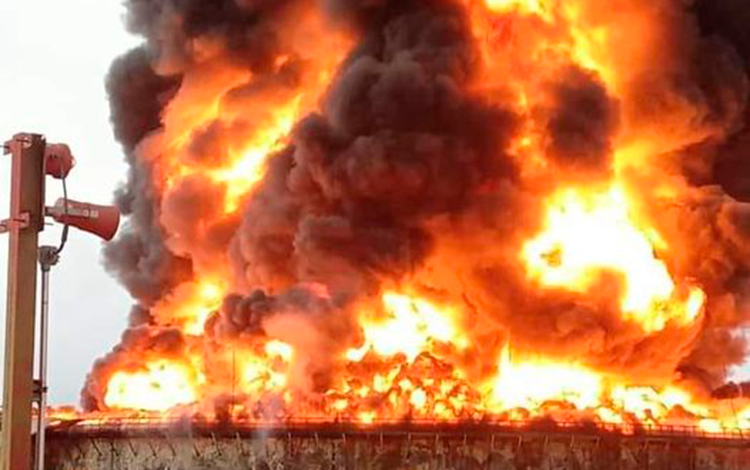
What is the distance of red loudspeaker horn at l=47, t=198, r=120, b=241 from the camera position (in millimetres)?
15039

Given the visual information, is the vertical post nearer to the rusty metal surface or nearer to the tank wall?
the rusty metal surface

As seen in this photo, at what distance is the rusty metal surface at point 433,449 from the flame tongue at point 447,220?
1.16 m

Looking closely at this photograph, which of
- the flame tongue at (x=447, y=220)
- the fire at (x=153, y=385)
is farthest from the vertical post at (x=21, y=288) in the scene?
the fire at (x=153, y=385)

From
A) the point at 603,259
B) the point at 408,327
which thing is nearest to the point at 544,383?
the point at 603,259

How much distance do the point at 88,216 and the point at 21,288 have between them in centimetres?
130

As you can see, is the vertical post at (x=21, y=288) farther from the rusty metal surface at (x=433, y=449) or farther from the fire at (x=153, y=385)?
the fire at (x=153, y=385)

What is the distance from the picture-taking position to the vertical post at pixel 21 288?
14523mm

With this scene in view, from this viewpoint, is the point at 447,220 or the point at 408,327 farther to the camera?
the point at 447,220

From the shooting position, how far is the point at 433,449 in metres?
60.5

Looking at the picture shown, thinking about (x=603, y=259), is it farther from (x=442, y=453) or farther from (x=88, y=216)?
(x=88, y=216)

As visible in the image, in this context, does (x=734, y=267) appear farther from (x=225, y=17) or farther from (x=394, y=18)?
(x=225, y=17)

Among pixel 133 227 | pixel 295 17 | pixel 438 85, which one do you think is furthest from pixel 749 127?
pixel 133 227

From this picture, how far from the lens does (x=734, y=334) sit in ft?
243

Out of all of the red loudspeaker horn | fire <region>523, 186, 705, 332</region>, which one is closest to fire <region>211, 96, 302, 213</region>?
fire <region>523, 186, 705, 332</region>
